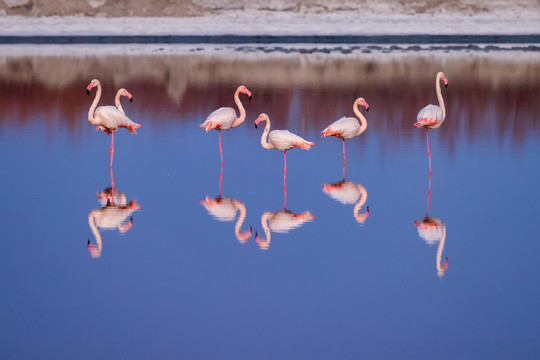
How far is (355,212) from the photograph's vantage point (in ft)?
27.7

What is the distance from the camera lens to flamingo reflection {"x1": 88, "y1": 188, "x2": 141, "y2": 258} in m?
7.80

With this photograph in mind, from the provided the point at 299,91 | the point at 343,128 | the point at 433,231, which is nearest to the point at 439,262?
the point at 433,231

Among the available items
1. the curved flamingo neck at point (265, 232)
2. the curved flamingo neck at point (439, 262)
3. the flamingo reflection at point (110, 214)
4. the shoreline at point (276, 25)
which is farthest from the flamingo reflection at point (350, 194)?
the shoreline at point (276, 25)

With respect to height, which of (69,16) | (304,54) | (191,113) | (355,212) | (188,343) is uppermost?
(69,16)

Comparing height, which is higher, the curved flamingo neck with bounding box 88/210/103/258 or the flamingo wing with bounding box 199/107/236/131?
the flamingo wing with bounding box 199/107/236/131

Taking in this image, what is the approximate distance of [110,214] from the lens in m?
8.48

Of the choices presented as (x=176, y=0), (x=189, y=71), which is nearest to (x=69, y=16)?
(x=176, y=0)

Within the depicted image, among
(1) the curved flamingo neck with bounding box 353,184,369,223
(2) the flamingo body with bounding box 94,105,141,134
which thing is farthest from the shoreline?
(1) the curved flamingo neck with bounding box 353,184,369,223

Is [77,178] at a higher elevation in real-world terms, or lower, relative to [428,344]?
higher

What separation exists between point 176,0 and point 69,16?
5.73 meters

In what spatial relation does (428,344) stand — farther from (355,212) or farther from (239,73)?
(239,73)

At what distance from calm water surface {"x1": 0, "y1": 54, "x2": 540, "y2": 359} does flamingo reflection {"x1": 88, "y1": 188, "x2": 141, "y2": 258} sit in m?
0.03

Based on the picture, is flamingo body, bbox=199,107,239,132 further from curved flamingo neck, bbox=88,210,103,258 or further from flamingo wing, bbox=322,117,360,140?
curved flamingo neck, bbox=88,210,103,258

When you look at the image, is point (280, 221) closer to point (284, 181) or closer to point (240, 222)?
point (240, 222)
